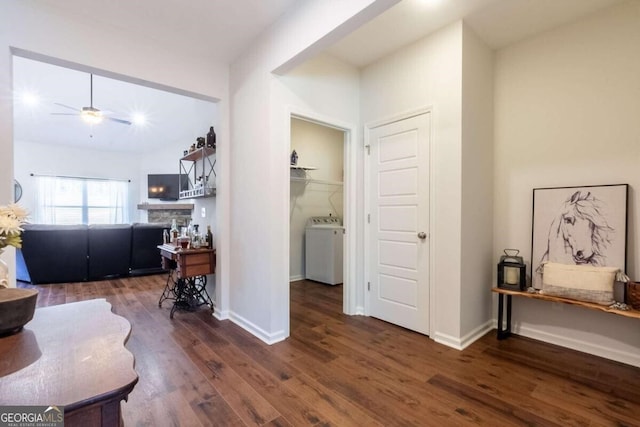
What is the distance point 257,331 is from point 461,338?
5.78 ft

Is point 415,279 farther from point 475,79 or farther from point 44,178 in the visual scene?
point 44,178

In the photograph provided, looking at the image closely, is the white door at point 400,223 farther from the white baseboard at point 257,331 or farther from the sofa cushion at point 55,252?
the sofa cushion at point 55,252

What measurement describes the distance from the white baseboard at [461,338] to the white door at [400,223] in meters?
0.15

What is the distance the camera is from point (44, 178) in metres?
7.09

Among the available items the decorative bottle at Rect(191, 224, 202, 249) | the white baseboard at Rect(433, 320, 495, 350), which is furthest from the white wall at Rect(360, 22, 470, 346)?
the decorative bottle at Rect(191, 224, 202, 249)

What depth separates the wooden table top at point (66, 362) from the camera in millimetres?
701

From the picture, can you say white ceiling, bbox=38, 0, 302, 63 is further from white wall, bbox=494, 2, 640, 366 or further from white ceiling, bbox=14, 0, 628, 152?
white wall, bbox=494, 2, 640, 366

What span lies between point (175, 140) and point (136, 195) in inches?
90.7

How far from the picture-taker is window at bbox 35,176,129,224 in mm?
7117

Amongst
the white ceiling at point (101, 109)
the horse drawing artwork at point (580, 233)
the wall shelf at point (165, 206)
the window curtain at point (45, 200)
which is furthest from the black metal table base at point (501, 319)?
the window curtain at point (45, 200)

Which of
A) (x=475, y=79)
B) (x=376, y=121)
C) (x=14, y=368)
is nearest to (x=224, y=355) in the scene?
(x=14, y=368)

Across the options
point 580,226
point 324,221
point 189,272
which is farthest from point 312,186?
point 580,226

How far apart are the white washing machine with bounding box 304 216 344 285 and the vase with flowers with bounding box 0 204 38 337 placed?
3.65 m

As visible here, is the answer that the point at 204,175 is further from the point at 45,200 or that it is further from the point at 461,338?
the point at 45,200
